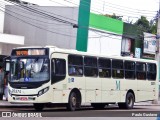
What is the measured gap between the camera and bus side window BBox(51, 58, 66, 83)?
2086 cm

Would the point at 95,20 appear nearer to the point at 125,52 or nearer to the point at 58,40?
the point at 58,40

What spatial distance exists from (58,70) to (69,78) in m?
0.86

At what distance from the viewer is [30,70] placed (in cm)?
2067

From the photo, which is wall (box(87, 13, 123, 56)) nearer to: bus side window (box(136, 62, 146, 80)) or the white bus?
bus side window (box(136, 62, 146, 80))

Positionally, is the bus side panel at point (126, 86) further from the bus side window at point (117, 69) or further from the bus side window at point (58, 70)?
the bus side window at point (58, 70)

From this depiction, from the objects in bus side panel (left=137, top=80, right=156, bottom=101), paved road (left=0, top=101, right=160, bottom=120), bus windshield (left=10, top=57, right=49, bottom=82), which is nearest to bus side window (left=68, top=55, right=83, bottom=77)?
bus windshield (left=10, top=57, right=49, bottom=82)

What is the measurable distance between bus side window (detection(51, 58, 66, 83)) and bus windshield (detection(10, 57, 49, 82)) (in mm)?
355

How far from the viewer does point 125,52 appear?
47594 mm

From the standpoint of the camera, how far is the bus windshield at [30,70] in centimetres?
2058

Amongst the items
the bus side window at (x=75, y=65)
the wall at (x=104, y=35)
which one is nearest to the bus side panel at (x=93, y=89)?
the bus side window at (x=75, y=65)

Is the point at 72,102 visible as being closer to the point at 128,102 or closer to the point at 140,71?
the point at 128,102

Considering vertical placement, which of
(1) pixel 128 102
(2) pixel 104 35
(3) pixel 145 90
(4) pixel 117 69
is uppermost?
(2) pixel 104 35

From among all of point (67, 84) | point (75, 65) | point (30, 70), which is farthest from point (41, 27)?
point (30, 70)

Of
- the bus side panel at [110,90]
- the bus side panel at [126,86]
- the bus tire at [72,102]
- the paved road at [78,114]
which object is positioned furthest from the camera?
the bus side panel at [126,86]
